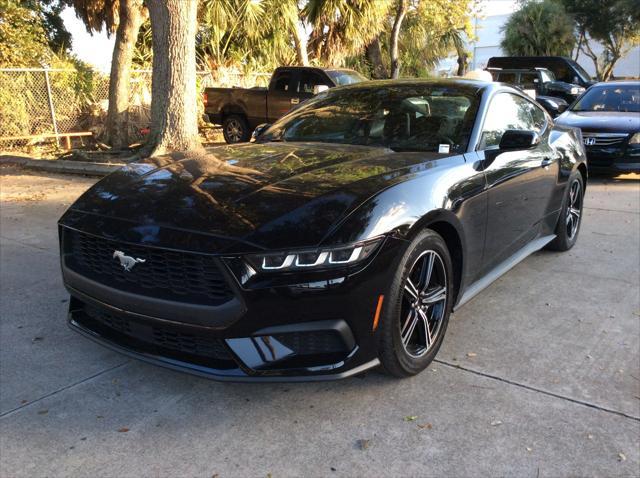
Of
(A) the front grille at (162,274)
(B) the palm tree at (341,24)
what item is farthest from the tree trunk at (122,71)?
(A) the front grille at (162,274)

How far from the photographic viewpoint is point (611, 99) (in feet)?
32.9

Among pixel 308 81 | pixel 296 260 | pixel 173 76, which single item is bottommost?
pixel 296 260

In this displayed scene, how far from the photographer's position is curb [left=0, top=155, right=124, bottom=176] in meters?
9.26

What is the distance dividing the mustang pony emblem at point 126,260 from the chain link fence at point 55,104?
10162 millimetres

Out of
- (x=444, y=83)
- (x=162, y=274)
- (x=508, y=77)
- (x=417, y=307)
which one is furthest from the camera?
(x=508, y=77)

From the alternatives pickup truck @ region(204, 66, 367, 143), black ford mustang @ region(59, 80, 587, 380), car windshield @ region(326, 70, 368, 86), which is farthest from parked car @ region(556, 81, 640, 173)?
black ford mustang @ region(59, 80, 587, 380)

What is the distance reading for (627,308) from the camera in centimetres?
402

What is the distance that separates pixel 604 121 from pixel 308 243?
813cm

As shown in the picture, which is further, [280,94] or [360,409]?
[280,94]

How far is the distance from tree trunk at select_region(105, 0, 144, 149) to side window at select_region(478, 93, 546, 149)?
8.99m

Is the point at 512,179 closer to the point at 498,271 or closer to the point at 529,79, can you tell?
the point at 498,271

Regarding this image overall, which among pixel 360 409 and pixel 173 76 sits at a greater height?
pixel 173 76

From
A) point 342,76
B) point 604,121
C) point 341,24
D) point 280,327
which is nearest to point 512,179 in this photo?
point 280,327

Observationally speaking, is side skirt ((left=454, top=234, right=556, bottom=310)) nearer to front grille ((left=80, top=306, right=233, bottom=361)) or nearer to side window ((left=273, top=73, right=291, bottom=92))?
front grille ((left=80, top=306, right=233, bottom=361))
